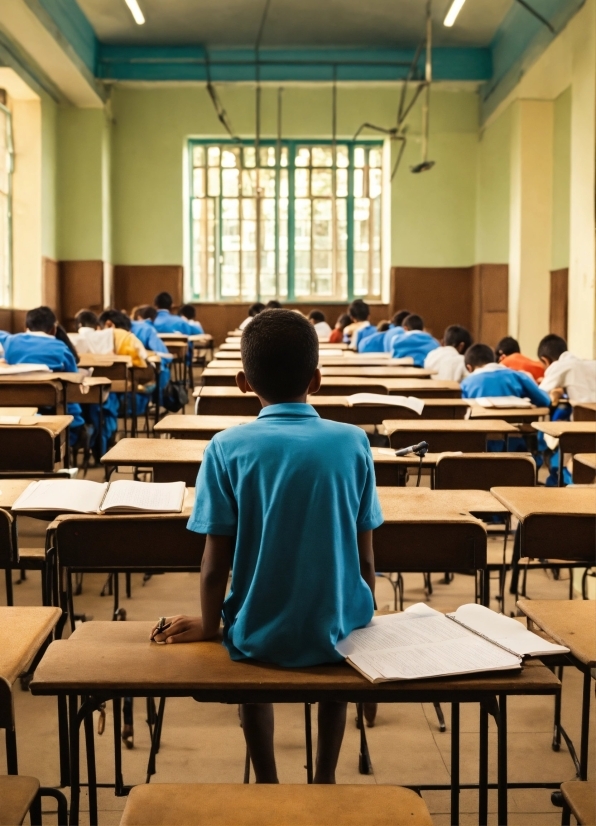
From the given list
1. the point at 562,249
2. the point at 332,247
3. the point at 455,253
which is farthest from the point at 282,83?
the point at 562,249

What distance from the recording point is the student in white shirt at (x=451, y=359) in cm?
693

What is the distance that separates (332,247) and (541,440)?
10266mm

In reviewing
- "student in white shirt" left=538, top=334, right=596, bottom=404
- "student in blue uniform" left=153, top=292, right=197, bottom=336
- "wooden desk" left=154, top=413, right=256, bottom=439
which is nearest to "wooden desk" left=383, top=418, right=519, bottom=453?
"wooden desk" left=154, top=413, right=256, bottom=439

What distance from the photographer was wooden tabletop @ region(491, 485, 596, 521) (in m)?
2.48

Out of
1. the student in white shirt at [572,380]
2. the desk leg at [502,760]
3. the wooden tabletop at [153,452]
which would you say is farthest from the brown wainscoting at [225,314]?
the desk leg at [502,760]

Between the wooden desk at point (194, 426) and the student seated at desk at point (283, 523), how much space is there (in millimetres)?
2026

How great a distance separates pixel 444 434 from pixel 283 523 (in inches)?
93.6

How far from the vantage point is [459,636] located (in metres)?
1.66

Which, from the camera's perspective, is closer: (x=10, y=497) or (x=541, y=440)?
(x=10, y=497)

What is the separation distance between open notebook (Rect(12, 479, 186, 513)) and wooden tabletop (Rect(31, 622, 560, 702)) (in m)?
0.75

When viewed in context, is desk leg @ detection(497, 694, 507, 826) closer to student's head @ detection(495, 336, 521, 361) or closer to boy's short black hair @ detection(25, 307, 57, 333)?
boy's short black hair @ detection(25, 307, 57, 333)

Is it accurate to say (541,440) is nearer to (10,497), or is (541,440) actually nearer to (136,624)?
(10,497)

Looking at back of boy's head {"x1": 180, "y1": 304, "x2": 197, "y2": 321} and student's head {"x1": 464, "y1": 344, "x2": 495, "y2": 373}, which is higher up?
back of boy's head {"x1": 180, "y1": 304, "x2": 197, "y2": 321}

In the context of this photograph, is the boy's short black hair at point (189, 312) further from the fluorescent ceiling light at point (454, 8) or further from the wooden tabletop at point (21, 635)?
the wooden tabletop at point (21, 635)
